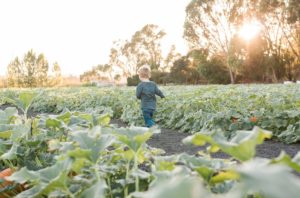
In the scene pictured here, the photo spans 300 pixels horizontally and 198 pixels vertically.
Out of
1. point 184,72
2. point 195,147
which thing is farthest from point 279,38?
point 195,147

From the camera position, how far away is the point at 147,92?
7.11 metres

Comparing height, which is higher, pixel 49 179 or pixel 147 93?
pixel 49 179

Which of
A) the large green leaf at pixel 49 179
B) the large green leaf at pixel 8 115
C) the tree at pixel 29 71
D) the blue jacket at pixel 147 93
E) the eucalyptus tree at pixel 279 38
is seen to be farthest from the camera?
the tree at pixel 29 71

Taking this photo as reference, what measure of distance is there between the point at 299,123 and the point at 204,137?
4.94 m

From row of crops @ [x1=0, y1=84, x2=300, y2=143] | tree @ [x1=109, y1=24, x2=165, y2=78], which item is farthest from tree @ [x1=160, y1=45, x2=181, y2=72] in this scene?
row of crops @ [x1=0, y1=84, x2=300, y2=143]

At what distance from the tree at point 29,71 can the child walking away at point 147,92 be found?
40.9 m

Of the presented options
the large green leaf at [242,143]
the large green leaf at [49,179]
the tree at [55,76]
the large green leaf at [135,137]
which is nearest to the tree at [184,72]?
the tree at [55,76]

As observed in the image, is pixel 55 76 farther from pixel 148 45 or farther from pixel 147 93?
pixel 147 93

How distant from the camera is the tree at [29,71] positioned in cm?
4547

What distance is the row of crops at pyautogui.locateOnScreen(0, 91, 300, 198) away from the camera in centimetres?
53

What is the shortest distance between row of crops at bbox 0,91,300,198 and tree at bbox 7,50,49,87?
46055mm

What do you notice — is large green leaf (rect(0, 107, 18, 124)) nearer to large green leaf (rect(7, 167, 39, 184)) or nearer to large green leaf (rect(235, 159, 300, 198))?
large green leaf (rect(7, 167, 39, 184))

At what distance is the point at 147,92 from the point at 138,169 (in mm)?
5974

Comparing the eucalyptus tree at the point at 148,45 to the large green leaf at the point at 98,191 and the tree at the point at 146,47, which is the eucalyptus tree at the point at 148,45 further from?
the large green leaf at the point at 98,191
